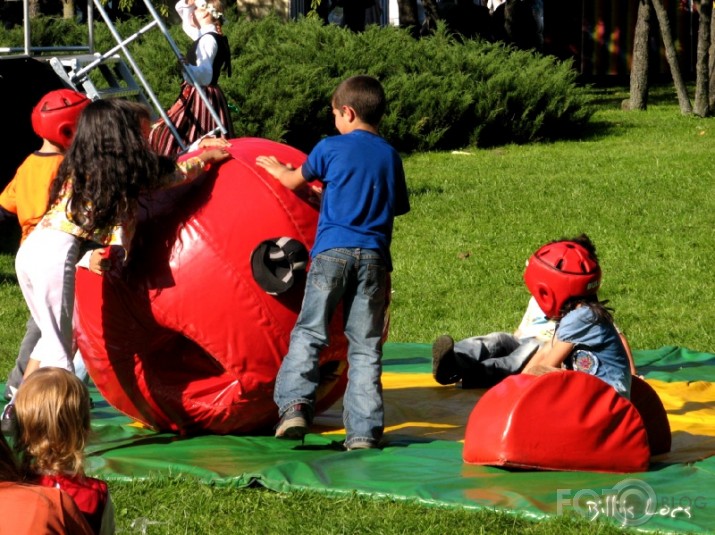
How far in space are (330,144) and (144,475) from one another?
1.74m

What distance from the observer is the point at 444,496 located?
16.9 feet

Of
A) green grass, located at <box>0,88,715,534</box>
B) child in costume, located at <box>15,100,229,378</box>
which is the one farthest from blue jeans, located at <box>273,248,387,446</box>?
child in costume, located at <box>15,100,229,378</box>

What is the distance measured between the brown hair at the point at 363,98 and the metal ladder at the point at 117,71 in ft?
8.70

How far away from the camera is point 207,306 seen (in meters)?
5.76

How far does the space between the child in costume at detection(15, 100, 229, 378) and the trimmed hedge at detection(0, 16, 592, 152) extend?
1000 centimetres

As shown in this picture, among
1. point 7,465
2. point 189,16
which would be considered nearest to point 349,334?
point 7,465

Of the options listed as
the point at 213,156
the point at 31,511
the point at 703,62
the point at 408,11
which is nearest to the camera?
the point at 31,511

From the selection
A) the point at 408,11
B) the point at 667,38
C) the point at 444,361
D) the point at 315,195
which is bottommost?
the point at 444,361

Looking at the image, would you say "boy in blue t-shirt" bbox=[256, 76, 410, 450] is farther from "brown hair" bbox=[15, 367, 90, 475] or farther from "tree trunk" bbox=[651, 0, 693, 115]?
"tree trunk" bbox=[651, 0, 693, 115]

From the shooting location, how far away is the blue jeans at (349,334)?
571 cm

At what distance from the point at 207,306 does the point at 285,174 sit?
73 cm

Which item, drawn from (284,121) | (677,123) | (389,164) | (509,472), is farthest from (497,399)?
(677,123)

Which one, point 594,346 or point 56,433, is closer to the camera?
point 56,433

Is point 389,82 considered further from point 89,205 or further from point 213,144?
point 89,205
